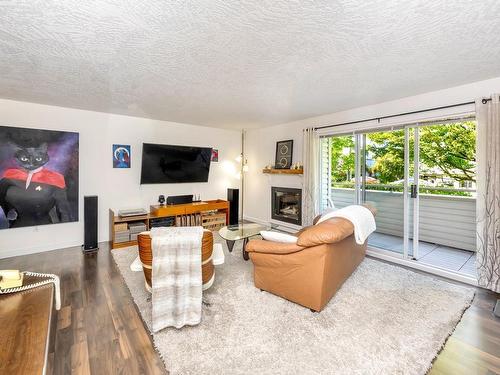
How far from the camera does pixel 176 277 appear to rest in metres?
2.09

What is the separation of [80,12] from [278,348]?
2.80 metres

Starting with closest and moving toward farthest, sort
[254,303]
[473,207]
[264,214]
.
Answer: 1. [254,303]
2. [473,207]
3. [264,214]

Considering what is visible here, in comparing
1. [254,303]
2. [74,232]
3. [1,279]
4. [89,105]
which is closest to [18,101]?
[89,105]

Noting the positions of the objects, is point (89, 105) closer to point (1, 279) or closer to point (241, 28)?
point (1, 279)

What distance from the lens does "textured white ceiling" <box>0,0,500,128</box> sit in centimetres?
164

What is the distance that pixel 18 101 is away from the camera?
370 cm

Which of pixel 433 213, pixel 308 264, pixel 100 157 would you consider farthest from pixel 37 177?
pixel 433 213

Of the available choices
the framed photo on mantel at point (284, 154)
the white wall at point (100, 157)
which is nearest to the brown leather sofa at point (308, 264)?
the framed photo on mantel at point (284, 154)

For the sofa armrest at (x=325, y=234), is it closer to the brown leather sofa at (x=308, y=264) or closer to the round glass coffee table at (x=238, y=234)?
the brown leather sofa at (x=308, y=264)

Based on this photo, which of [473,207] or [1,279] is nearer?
[1,279]

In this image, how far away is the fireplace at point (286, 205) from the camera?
17.0 ft

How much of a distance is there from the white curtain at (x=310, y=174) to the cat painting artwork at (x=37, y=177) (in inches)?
162

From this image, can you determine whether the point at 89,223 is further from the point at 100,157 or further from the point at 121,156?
the point at 121,156

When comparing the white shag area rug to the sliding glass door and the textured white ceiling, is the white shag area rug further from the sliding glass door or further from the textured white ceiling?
the textured white ceiling
